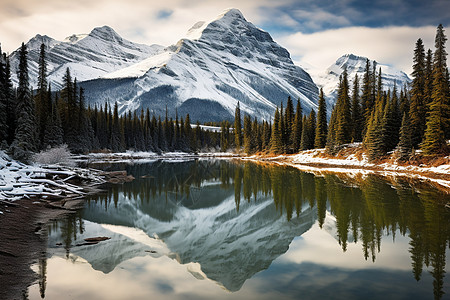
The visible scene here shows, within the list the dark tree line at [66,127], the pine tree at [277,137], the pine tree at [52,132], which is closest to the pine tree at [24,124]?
the dark tree line at [66,127]

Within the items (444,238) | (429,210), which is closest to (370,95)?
(429,210)

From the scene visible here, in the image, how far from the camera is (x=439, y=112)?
41531 millimetres

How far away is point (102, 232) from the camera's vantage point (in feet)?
53.0

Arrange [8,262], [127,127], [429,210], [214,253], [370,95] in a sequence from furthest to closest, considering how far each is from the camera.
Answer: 1. [127,127]
2. [370,95]
3. [429,210]
4. [214,253]
5. [8,262]

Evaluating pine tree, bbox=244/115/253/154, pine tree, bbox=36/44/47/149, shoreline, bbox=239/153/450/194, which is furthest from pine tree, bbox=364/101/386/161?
pine tree, bbox=244/115/253/154

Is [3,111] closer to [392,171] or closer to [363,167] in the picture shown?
[392,171]

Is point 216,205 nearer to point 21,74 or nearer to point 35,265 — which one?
point 35,265

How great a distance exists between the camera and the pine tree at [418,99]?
47.9 metres

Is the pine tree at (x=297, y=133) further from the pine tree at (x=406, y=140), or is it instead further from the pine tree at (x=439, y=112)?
the pine tree at (x=439, y=112)

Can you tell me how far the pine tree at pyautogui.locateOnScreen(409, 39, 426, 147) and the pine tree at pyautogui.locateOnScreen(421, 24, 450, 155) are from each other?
14.6 feet

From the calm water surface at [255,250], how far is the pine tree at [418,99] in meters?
26.2

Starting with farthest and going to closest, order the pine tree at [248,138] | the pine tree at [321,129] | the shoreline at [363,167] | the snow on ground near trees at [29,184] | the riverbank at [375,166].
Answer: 1. the pine tree at [248,138]
2. the pine tree at [321,129]
3. the riverbank at [375,166]
4. the shoreline at [363,167]
5. the snow on ground near trees at [29,184]

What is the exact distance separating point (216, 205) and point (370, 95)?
5686 cm

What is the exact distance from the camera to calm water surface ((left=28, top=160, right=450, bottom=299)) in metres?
9.67
